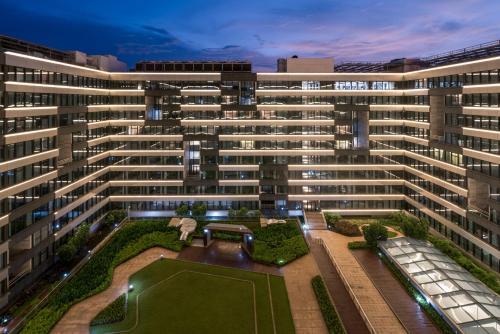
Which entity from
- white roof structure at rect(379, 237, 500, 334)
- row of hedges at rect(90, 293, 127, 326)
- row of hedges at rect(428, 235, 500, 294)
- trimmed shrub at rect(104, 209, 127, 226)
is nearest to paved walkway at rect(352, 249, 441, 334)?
white roof structure at rect(379, 237, 500, 334)

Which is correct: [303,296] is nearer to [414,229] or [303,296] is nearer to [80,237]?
[414,229]

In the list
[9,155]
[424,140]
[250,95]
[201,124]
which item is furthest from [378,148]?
[9,155]

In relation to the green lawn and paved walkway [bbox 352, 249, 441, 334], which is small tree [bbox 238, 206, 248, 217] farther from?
paved walkway [bbox 352, 249, 441, 334]

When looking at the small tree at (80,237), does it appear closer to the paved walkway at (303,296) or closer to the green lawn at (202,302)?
the green lawn at (202,302)

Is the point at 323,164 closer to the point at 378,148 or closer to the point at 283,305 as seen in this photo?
the point at 378,148

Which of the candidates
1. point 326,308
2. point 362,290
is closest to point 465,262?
point 362,290

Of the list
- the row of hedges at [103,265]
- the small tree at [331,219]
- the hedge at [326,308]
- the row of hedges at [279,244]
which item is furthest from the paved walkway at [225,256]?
the small tree at [331,219]
